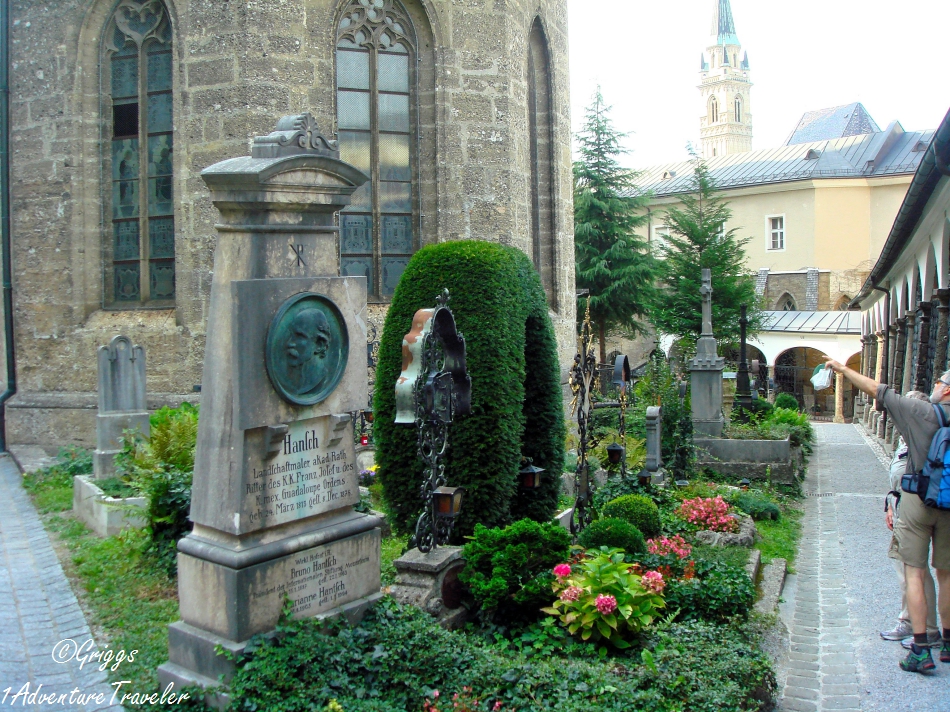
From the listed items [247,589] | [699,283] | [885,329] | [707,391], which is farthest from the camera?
[699,283]

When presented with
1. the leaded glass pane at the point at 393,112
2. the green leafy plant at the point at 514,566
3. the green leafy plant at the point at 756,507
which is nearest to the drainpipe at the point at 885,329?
the green leafy plant at the point at 756,507

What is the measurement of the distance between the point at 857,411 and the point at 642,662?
26.8 meters

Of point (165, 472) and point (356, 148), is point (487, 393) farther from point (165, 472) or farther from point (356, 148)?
point (356, 148)

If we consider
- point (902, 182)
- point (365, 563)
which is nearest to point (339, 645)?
point (365, 563)

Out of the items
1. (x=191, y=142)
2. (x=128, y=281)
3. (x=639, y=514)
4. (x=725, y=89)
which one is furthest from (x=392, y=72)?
(x=725, y=89)

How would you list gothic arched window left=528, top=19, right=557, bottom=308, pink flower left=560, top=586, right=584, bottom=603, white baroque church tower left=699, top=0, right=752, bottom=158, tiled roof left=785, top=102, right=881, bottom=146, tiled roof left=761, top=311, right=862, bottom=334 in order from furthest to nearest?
white baroque church tower left=699, top=0, right=752, bottom=158 < tiled roof left=785, top=102, right=881, bottom=146 < tiled roof left=761, top=311, right=862, bottom=334 < gothic arched window left=528, top=19, right=557, bottom=308 < pink flower left=560, top=586, right=584, bottom=603

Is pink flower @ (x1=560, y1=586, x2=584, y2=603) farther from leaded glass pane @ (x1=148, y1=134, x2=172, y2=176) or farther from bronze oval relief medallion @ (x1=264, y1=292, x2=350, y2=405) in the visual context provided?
leaded glass pane @ (x1=148, y1=134, x2=172, y2=176)

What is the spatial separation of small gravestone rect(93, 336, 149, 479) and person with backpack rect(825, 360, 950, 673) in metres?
7.37

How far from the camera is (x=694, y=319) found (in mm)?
28391

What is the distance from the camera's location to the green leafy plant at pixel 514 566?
5.84 m

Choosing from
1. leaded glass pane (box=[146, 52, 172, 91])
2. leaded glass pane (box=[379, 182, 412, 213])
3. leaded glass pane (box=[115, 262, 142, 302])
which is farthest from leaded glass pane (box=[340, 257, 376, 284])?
leaded glass pane (box=[146, 52, 172, 91])

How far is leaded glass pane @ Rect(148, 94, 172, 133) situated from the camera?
11.8 m

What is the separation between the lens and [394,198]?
12562 millimetres

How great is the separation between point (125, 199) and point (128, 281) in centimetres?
115
